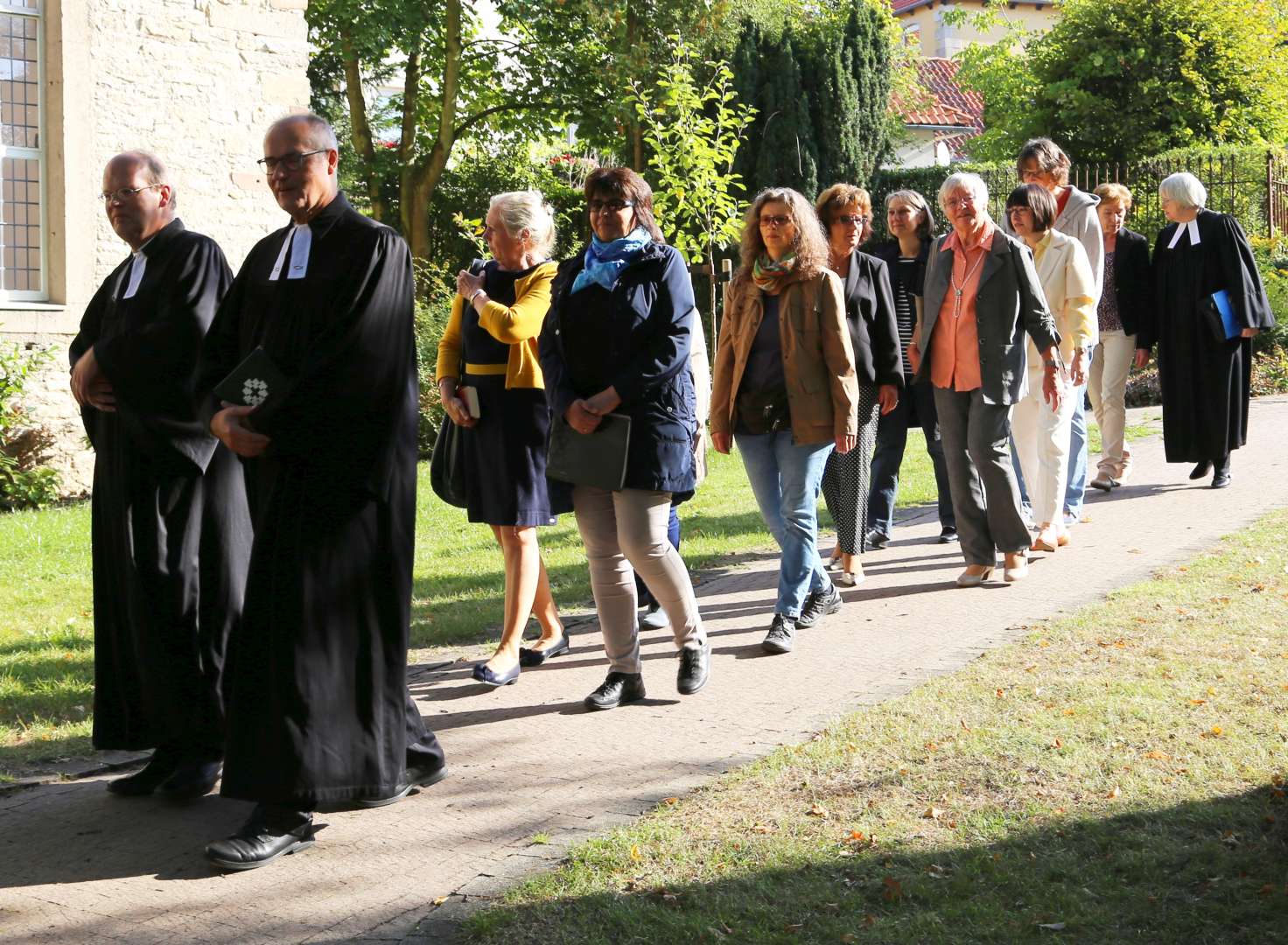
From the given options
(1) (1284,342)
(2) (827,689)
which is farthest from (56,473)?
(1) (1284,342)

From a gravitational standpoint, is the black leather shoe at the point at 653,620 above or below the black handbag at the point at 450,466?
below

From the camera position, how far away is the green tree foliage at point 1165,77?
2525 cm

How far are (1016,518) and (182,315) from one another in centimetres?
463

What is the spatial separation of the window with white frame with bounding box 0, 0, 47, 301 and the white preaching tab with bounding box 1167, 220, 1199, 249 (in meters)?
9.78

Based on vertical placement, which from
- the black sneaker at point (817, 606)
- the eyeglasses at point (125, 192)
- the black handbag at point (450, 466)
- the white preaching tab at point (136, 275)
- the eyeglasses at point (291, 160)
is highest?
the eyeglasses at point (291, 160)

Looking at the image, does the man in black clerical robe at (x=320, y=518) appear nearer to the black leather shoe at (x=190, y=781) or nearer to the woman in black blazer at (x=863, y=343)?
the black leather shoe at (x=190, y=781)

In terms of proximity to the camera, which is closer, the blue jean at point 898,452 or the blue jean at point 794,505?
the blue jean at point 794,505

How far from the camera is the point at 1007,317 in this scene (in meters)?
7.67

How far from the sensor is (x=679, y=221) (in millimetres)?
16844

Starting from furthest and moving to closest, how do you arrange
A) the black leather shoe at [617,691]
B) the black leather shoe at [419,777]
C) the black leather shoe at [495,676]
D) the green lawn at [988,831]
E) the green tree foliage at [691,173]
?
1. the green tree foliage at [691,173]
2. the black leather shoe at [495,676]
3. the black leather shoe at [617,691]
4. the black leather shoe at [419,777]
5. the green lawn at [988,831]

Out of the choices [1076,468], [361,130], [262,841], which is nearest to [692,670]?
[262,841]

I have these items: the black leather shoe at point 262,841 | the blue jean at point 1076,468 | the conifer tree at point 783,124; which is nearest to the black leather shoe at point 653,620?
the black leather shoe at point 262,841

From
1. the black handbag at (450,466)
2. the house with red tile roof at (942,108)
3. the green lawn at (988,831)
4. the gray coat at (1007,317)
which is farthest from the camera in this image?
the house with red tile roof at (942,108)

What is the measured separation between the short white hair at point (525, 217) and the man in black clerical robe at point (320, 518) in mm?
1630
